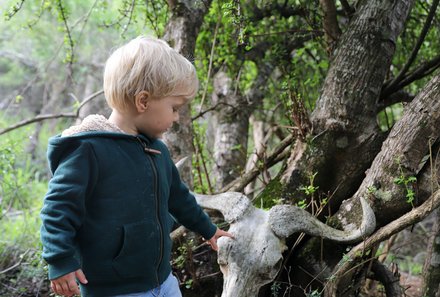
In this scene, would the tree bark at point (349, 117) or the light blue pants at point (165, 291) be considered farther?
the tree bark at point (349, 117)

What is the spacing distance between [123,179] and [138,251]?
33 cm

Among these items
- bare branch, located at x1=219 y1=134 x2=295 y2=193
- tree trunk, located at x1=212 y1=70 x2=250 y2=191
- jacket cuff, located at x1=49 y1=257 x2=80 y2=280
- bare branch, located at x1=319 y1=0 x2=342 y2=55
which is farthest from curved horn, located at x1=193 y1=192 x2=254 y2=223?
tree trunk, located at x1=212 y1=70 x2=250 y2=191

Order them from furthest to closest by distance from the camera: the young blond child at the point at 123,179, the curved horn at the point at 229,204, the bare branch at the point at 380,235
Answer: the curved horn at the point at 229,204, the bare branch at the point at 380,235, the young blond child at the point at 123,179

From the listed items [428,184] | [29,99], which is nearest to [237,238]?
[428,184]

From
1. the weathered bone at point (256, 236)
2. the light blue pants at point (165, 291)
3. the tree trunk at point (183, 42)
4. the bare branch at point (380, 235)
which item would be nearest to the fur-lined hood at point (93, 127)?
the light blue pants at point (165, 291)

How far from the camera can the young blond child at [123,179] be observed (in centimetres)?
221

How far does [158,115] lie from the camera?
2453 mm

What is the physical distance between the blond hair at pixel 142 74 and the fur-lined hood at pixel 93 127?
95 millimetres

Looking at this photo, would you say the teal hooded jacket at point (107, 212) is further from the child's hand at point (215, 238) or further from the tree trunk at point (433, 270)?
the tree trunk at point (433, 270)

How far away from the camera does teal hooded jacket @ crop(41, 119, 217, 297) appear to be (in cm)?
215

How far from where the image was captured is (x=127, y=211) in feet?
7.69

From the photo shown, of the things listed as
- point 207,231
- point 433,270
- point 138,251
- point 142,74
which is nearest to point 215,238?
point 207,231

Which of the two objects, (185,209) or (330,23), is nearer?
(185,209)

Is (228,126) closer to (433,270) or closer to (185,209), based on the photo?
(433,270)
